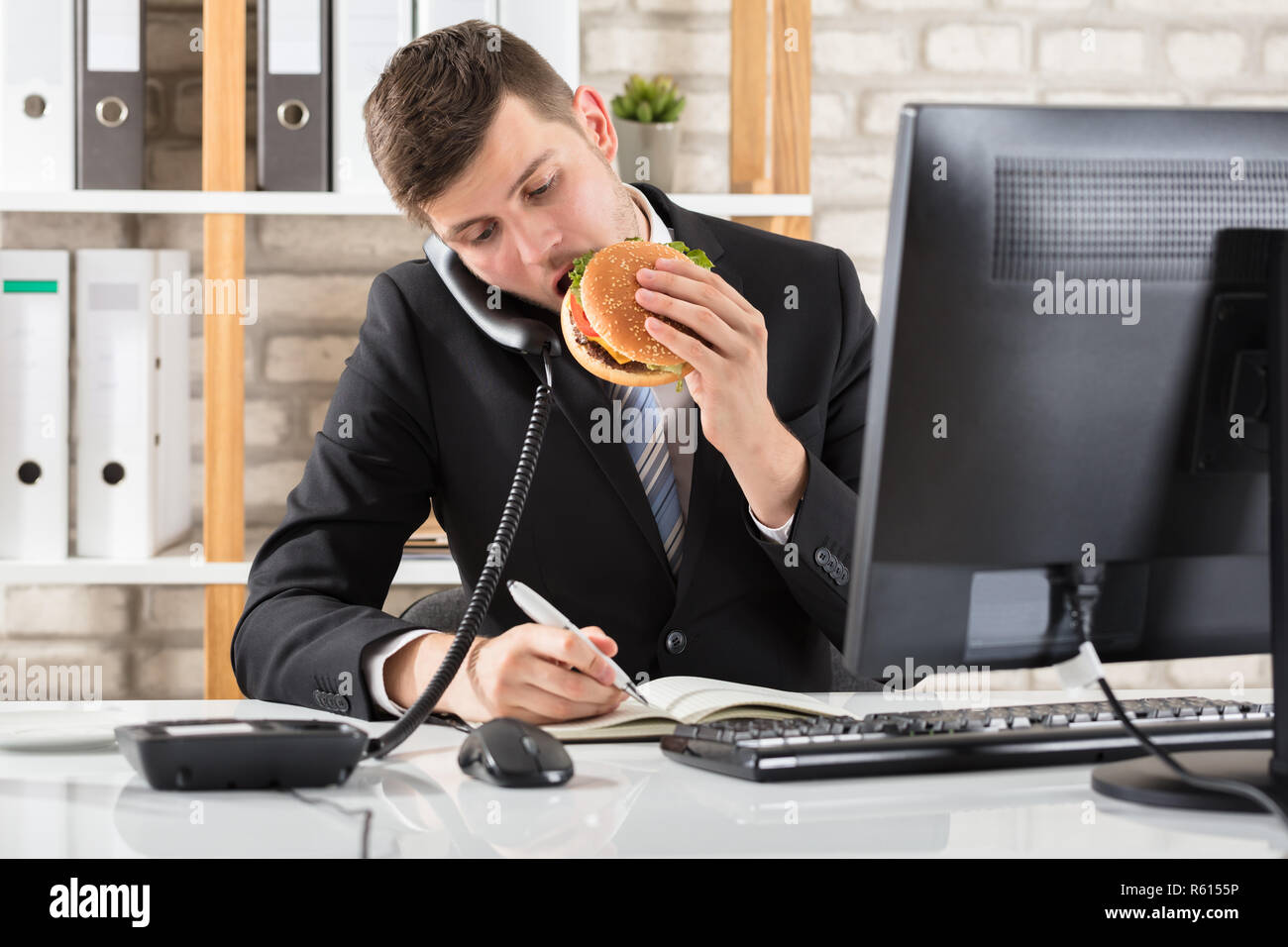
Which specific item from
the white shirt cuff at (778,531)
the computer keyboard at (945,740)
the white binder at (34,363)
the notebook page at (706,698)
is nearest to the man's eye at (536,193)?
the white shirt cuff at (778,531)

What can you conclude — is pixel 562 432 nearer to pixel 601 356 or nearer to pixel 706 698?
pixel 601 356

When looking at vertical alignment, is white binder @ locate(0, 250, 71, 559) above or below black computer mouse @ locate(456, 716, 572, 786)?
above

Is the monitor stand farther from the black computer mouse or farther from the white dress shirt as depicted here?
the white dress shirt

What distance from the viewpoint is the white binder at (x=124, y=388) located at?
196cm

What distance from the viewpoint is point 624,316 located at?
1.25 m

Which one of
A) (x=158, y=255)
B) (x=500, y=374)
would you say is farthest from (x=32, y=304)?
(x=500, y=374)

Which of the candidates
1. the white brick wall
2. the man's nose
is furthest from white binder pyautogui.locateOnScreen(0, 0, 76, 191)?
the man's nose

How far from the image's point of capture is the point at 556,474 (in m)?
1.52

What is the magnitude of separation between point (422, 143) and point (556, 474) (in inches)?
16.4

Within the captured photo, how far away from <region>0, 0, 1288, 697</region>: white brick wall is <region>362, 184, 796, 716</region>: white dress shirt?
833mm

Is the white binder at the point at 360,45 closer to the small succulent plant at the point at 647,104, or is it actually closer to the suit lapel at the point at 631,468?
the small succulent plant at the point at 647,104

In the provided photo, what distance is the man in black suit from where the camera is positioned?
1.28 metres

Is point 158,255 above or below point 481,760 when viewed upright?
above
